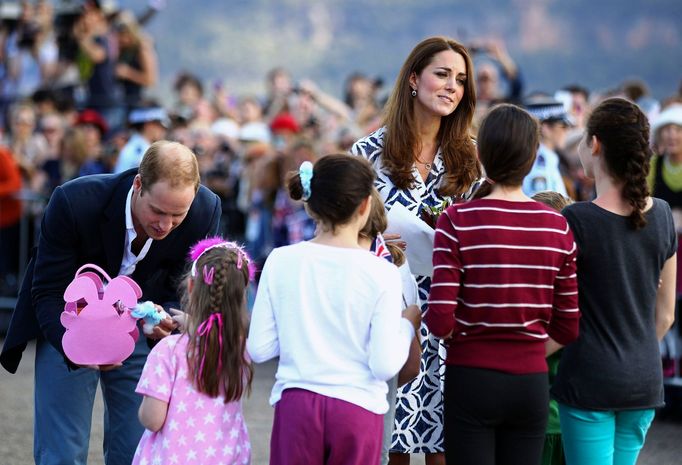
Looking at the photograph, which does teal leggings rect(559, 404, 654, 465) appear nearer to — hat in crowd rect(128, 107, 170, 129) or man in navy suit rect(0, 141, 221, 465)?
man in navy suit rect(0, 141, 221, 465)

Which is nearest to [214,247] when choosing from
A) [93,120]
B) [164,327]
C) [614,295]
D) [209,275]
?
[209,275]

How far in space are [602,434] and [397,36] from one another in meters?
13.7

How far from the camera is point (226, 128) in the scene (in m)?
12.7

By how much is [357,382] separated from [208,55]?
1580 cm

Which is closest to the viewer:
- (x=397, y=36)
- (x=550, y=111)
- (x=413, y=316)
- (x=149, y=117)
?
(x=413, y=316)

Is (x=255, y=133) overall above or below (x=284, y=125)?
below

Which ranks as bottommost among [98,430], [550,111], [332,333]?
[98,430]

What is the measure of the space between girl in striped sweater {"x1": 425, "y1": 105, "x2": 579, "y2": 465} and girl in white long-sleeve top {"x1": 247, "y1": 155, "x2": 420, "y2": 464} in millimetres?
209

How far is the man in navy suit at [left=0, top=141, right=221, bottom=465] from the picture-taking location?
166 inches

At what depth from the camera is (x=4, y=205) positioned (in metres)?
10.9

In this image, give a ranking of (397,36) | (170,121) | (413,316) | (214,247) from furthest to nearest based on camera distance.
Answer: (397,36), (170,121), (214,247), (413,316)

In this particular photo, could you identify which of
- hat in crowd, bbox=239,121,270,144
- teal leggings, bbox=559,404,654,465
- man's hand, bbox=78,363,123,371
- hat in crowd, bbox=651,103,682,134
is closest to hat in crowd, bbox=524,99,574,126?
hat in crowd, bbox=651,103,682,134

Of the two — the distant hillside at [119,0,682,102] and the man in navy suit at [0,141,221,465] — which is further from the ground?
the distant hillside at [119,0,682,102]

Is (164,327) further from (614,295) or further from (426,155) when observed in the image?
(614,295)
